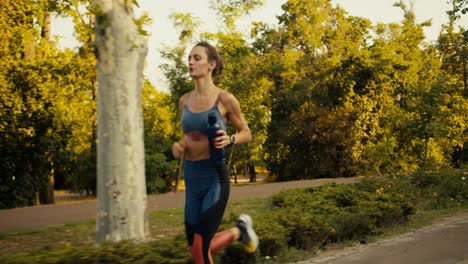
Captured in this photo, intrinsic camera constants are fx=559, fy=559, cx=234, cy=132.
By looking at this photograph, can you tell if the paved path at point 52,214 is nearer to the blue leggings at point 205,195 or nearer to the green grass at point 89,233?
the green grass at point 89,233

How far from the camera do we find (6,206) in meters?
18.6

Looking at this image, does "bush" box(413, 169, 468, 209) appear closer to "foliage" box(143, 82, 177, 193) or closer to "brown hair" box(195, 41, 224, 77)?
"brown hair" box(195, 41, 224, 77)

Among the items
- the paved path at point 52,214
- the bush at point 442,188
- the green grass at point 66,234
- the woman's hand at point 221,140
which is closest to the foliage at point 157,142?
the paved path at point 52,214

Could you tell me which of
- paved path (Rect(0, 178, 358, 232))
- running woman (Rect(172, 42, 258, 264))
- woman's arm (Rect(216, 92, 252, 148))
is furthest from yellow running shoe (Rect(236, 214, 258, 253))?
paved path (Rect(0, 178, 358, 232))

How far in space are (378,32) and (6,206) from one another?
28001 millimetres

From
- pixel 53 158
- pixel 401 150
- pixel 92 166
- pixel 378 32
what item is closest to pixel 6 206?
pixel 53 158

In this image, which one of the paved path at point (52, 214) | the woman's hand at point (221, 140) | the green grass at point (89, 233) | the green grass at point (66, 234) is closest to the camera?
the woman's hand at point (221, 140)

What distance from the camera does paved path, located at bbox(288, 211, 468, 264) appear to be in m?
6.66

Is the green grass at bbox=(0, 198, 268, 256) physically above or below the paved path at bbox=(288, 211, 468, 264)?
above

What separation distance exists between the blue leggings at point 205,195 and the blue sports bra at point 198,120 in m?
0.24

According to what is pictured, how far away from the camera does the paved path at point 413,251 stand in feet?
21.9

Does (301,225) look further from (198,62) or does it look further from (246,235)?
(198,62)

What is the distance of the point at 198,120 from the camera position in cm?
409

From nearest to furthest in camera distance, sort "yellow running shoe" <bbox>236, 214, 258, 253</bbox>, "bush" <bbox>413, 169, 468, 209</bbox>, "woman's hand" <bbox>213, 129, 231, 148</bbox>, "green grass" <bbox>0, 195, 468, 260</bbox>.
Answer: "woman's hand" <bbox>213, 129, 231, 148</bbox>, "yellow running shoe" <bbox>236, 214, 258, 253</bbox>, "green grass" <bbox>0, 195, 468, 260</bbox>, "bush" <bbox>413, 169, 468, 209</bbox>
